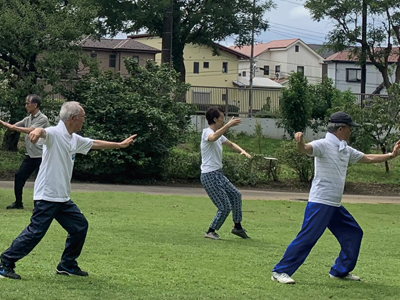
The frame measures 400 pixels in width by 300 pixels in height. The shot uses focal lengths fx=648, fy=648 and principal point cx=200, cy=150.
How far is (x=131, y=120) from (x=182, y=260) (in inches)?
515

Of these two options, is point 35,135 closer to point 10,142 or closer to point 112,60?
point 10,142

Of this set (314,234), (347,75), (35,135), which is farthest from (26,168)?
(347,75)

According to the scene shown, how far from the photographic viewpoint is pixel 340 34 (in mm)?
39844

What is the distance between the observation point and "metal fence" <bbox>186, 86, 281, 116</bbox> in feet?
110

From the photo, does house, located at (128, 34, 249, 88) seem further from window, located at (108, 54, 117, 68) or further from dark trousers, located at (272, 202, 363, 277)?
dark trousers, located at (272, 202, 363, 277)

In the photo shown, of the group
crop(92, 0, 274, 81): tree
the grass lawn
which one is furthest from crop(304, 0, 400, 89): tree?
the grass lawn

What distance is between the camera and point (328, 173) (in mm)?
7188

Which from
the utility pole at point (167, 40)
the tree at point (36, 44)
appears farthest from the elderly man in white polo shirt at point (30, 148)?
the utility pole at point (167, 40)

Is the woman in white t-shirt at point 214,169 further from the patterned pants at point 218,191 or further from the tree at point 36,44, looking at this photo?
the tree at point 36,44

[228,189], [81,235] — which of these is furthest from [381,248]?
[81,235]

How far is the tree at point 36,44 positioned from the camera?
20.9m

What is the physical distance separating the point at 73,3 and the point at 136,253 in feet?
48.8

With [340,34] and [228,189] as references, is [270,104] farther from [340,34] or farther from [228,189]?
[228,189]

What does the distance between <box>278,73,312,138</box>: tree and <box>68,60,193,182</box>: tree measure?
8.42 metres
